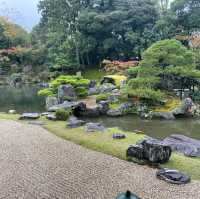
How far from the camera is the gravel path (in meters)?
8.64

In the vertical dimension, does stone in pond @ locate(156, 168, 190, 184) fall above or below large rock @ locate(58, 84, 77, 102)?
below

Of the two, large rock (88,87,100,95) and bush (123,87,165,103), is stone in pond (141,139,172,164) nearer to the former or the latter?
bush (123,87,165,103)

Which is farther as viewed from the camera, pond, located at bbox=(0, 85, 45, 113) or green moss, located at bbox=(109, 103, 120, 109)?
pond, located at bbox=(0, 85, 45, 113)

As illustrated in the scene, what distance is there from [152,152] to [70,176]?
261 cm

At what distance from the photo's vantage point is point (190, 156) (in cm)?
1233

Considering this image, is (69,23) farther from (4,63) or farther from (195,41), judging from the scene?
(195,41)

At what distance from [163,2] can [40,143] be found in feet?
134

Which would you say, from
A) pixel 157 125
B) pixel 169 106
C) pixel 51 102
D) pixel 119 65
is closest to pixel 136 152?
pixel 157 125

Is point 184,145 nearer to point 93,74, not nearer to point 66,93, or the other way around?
point 66,93

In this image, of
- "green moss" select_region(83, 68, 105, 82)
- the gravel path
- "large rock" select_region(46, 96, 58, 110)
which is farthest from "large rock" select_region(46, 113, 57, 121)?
"green moss" select_region(83, 68, 105, 82)

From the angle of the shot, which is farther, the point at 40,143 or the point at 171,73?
the point at 171,73

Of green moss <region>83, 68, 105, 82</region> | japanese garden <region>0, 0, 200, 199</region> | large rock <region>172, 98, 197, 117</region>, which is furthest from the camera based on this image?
green moss <region>83, 68, 105, 82</region>

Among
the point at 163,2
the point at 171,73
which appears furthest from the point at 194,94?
the point at 163,2

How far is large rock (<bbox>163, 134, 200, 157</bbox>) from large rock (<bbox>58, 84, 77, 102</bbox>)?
37.6 feet
